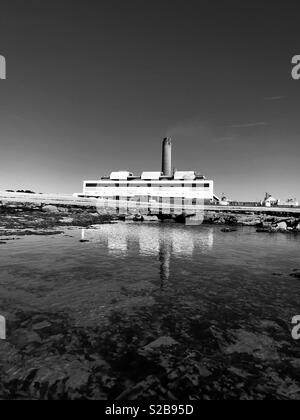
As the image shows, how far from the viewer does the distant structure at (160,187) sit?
298ft

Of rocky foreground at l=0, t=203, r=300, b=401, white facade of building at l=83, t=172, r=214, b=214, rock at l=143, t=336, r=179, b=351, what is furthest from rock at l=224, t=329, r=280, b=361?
white facade of building at l=83, t=172, r=214, b=214

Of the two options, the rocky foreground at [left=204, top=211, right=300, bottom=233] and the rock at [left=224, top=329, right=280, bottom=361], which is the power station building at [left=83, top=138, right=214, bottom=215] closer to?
the rocky foreground at [left=204, top=211, right=300, bottom=233]

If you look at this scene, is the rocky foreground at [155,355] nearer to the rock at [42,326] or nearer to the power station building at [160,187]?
the rock at [42,326]

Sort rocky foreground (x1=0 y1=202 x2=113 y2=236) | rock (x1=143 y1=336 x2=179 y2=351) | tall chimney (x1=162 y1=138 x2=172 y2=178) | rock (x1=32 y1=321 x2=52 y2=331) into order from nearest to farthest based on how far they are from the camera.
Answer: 1. rock (x1=143 y1=336 x2=179 y2=351)
2. rock (x1=32 y1=321 x2=52 y2=331)
3. rocky foreground (x1=0 y1=202 x2=113 y2=236)
4. tall chimney (x1=162 y1=138 x2=172 y2=178)

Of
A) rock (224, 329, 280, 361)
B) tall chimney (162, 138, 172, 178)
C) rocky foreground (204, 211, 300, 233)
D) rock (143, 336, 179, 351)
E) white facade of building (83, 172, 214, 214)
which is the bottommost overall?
rock (224, 329, 280, 361)

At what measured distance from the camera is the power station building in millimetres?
90812

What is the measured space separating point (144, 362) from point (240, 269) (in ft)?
22.8

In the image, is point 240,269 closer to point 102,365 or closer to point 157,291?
point 157,291

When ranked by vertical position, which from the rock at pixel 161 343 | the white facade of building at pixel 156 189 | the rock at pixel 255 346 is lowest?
the rock at pixel 255 346

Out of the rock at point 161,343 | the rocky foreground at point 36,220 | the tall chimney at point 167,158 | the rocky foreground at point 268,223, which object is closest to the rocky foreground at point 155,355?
the rock at point 161,343

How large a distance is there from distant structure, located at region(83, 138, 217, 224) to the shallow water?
3003 inches

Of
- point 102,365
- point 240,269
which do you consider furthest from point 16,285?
point 240,269

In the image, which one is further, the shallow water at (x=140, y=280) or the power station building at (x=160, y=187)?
the power station building at (x=160, y=187)
